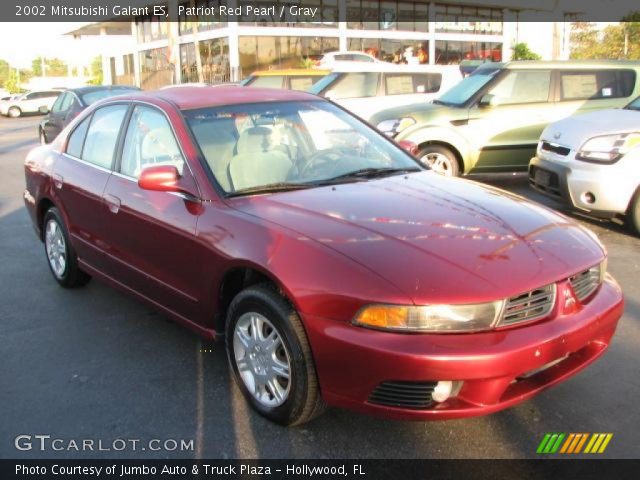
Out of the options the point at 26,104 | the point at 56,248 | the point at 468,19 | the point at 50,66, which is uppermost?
the point at 50,66

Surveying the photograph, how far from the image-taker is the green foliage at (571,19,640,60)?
25047 mm

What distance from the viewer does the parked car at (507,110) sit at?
869 cm

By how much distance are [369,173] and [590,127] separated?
3.50m

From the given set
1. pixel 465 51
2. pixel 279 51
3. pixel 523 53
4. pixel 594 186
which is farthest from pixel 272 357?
pixel 465 51

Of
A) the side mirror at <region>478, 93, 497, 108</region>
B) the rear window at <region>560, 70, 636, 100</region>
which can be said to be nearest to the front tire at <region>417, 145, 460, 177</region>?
the side mirror at <region>478, 93, 497, 108</region>

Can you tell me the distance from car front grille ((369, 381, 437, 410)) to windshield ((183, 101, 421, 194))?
4.51 ft

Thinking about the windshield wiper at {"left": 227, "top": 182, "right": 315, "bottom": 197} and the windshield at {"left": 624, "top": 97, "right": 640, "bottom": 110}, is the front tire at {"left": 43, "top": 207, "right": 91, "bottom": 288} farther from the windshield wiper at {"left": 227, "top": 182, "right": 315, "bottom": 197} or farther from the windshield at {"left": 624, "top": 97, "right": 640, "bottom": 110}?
the windshield at {"left": 624, "top": 97, "right": 640, "bottom": 110}

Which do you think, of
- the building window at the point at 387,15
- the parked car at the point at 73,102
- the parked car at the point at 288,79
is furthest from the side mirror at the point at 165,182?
the building window at the point at 387,15

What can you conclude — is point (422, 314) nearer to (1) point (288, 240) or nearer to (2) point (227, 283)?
(1) point (288, 240)

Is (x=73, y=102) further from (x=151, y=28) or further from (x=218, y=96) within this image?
(x=151, y=28)

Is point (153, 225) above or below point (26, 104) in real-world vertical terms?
below

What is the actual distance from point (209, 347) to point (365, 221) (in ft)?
4.97

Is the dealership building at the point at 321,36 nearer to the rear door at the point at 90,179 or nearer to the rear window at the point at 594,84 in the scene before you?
the rear window at the point at 594,84

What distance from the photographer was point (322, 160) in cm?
395
